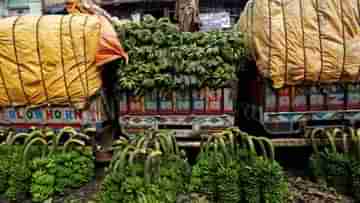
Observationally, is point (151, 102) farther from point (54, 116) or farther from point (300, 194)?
point (300, 194)

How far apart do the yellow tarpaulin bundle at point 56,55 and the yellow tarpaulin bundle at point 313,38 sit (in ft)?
5.84

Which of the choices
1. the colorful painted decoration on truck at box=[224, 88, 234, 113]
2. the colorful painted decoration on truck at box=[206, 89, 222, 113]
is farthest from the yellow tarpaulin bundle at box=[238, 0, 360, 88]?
the colorful painted decoration on truck at box=[206, 89, 222, 113]

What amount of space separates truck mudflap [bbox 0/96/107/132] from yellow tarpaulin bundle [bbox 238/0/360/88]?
2093mm

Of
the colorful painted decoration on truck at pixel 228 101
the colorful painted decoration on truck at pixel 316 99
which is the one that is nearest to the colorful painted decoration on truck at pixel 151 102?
the colorful painted decoration on truck at pixel 228 101

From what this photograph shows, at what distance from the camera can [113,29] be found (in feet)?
12.3

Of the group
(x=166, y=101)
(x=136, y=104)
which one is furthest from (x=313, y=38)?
(x=136, y=104)

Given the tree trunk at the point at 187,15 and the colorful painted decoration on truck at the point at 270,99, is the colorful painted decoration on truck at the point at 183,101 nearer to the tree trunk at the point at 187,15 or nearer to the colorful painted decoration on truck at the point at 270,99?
the colorful painted decoration on truck at the point at 270,99

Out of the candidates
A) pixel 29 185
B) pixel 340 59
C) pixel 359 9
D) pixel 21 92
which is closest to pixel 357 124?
pixel 340 59

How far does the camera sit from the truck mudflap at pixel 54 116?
3.62 meters

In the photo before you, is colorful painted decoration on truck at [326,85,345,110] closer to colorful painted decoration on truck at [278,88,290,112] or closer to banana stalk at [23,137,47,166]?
colorful painted decoration on truck at [278,88,290,112]

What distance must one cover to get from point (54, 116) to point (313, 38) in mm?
3157

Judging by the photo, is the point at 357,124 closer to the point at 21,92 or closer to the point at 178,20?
the point at 178,20

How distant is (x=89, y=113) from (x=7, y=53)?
1167 millimetres

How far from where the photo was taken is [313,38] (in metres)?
3.36
